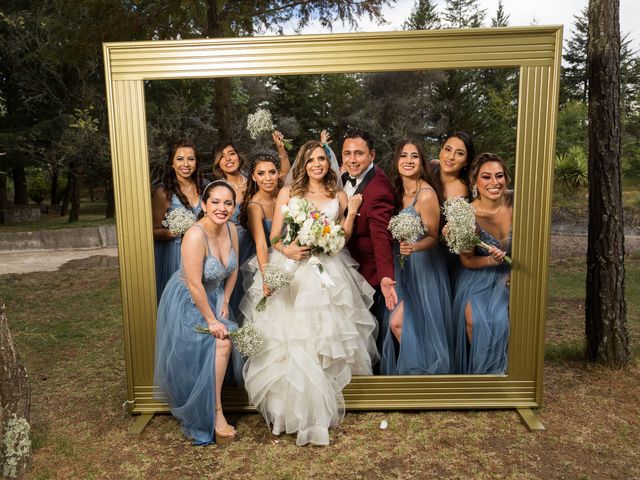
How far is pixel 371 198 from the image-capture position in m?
4.37

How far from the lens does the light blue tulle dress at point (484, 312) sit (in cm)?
452

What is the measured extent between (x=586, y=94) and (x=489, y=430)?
141 inches

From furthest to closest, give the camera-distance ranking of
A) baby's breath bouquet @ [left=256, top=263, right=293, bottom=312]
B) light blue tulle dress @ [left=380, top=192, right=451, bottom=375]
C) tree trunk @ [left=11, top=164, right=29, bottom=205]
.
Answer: tree trunk @ [left=11, top=164, right=29, bottom=205]
light blue tulle dress @ [left=380, top=192, right=451, bottom=375]
baby's breath bouquet @ [left=256, top=263, right=293, bottom=312]

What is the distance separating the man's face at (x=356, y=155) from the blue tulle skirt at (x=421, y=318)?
2.77ft

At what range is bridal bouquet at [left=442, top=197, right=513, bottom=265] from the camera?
14.1 feet

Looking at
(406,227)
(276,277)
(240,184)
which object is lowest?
(276,277)

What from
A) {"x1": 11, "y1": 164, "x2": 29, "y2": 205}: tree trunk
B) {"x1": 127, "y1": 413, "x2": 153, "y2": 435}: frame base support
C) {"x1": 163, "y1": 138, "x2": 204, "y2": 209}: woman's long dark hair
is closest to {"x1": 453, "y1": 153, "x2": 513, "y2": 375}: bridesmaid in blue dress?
{"x1": 163, "y1": 138, "x2": 204, "y2": 209}: woman's long dark hair

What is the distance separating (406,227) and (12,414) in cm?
296

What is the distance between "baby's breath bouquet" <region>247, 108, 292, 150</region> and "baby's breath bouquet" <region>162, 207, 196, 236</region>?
84 centimetres

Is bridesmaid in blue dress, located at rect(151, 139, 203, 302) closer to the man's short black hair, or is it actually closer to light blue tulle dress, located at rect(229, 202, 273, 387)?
light blue tulle dress, located at rect(229, 202, 273, 387)

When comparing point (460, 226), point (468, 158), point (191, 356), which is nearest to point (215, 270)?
point (191, 356)

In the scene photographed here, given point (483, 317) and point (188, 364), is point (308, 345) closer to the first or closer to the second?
point (188, 364)

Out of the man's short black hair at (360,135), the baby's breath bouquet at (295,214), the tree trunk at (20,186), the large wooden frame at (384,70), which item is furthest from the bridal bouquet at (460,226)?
the tree trunk at (20,186)

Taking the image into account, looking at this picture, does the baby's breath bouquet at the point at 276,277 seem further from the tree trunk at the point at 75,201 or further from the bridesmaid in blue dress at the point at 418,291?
the tree trunk at the point at 75,201
